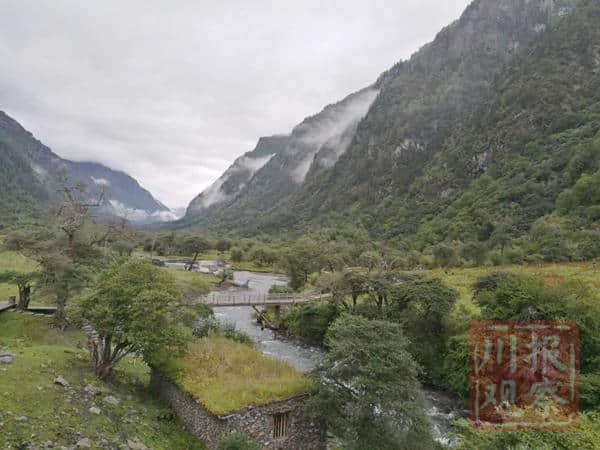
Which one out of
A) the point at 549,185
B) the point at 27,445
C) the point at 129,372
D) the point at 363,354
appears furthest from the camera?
the point at 549,185

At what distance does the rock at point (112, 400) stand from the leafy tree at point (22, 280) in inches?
639

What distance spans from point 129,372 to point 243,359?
297 inches

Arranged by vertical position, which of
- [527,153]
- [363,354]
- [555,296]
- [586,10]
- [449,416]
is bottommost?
[449,416]

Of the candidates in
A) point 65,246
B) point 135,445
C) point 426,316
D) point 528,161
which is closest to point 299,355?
point 426,316

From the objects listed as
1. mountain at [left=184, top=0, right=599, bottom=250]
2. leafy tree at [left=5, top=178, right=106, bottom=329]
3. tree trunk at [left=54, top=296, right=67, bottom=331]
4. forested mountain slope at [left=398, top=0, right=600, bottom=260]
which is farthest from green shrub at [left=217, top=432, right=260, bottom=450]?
mountain at [left=184, top=0, right=599, bottom=250]

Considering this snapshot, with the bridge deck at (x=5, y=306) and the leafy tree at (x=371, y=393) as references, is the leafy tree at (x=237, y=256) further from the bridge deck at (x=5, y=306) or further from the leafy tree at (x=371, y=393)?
the leafy tree at (x=371, y=393)

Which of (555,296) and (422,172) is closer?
(555,296)

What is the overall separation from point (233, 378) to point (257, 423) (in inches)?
98.3

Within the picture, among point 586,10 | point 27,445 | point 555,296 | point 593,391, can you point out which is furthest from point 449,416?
point 586,10

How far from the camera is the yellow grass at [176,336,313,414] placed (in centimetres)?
1611

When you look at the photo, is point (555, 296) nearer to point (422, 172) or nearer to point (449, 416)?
point (449, 416)

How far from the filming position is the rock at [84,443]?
44.3 feet

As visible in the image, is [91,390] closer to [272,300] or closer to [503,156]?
[272,300]

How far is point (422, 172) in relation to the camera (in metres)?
173
